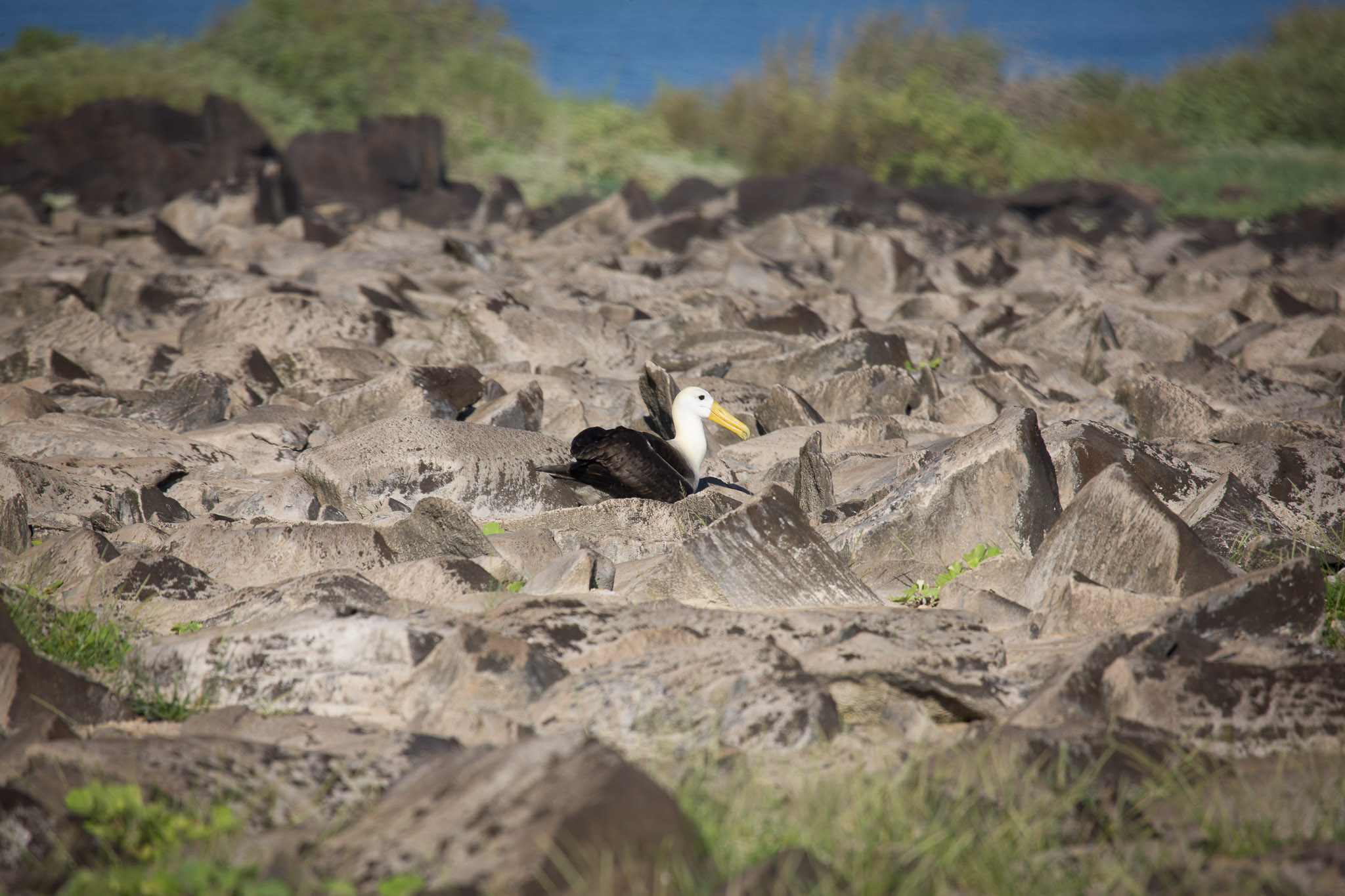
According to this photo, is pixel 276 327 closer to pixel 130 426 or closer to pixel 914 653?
pixel 130 426

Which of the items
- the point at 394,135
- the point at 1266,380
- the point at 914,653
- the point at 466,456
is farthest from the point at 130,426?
the point at 394,135

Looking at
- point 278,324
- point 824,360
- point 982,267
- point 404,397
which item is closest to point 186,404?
point 404,397

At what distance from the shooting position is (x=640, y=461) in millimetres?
5129

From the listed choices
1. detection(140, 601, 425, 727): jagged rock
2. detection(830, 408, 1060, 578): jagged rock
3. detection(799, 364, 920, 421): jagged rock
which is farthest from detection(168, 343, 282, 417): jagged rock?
detection(830, 408, 1060, 578): jagged rock

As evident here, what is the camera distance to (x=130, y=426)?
19.7ft

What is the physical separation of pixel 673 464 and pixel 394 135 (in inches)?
598

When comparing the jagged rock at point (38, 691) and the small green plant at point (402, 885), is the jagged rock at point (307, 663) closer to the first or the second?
the jagged rock at point (38, 691)

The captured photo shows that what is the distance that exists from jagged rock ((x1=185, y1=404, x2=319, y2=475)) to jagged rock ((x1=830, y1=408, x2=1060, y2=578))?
3261 millimetres

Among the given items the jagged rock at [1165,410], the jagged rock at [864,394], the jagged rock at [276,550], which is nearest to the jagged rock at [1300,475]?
the jagged rock at [1165,410]

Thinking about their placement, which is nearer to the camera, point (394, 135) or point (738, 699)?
point (738, 699)

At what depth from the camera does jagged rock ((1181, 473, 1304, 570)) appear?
425 centimetres

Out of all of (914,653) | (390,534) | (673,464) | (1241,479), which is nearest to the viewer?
(914,653)

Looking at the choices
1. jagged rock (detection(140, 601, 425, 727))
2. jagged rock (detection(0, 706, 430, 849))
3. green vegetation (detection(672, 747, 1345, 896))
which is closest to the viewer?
green vegetation (detection(672, 747, 1345, 896))

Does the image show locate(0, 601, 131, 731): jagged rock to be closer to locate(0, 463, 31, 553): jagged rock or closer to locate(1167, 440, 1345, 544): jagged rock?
locate(0, 463, 31, 553): jagged rock
